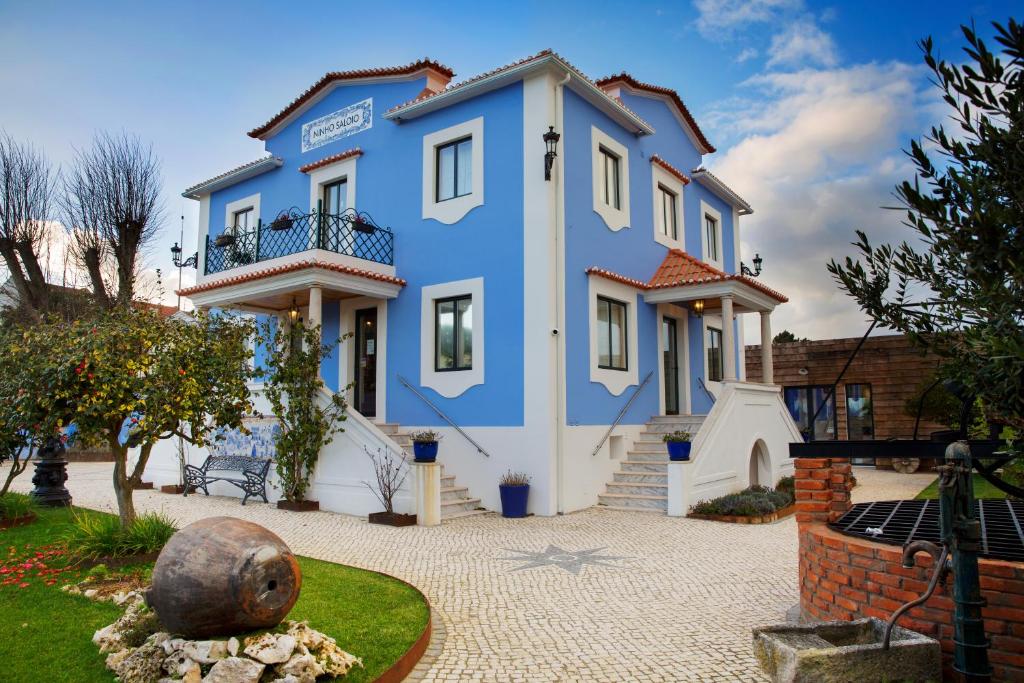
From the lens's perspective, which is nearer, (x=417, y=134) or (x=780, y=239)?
(x=780, y=239)

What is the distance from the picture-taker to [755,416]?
14.0 m

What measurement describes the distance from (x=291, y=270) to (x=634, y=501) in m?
7.59

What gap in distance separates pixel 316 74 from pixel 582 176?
24.7 feet

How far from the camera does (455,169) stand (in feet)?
44.9

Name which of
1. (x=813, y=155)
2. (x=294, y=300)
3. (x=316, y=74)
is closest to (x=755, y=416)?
(x=813, y=155)

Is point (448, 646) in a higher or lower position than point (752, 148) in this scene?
lower

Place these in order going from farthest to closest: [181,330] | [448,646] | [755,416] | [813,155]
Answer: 1. [755,416]
2. [813,155]
3. [181,330]
4. [448,646]

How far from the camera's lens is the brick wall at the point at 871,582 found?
3744mm

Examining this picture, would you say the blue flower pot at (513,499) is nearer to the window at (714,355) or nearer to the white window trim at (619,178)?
the white window trim at (619,178)

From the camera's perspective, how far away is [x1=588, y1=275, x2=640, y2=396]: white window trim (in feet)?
42.0

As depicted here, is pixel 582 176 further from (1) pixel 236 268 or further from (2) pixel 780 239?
(1) pixel 236 268

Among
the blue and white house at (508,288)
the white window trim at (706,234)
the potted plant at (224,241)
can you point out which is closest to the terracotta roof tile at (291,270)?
the blue and white house at (508,288)

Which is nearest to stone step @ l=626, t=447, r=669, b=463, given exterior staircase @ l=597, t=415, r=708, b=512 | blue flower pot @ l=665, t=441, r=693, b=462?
exterior staircase @ l=597, t=415, r=708, b=512

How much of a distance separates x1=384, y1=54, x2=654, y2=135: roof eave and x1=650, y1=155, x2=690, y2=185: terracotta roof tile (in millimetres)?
788
